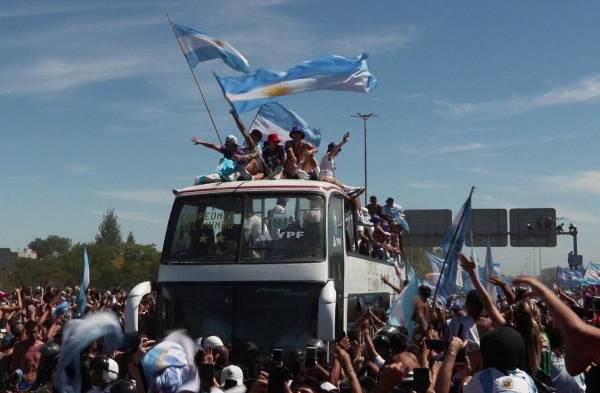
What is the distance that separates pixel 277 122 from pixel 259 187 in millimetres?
5578

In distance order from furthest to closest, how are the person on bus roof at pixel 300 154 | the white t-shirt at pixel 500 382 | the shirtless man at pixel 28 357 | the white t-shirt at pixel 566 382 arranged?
the person on bus roof at pixel 300 154 < the shirtless man at pixel 28 357 < the white t-shirt at pixel 566 382 < the white t-shirt at pixel 500 382

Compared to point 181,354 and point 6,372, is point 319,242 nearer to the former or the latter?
point 6,372

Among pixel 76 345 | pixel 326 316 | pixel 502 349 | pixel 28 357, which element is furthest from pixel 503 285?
pixel 28 357

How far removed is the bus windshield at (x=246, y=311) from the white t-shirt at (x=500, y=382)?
669 cm

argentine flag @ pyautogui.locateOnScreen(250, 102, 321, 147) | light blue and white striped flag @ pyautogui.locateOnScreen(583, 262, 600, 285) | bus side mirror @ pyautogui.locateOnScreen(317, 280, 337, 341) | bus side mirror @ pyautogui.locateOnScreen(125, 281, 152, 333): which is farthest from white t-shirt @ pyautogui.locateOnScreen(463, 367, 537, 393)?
light blue and white striped flag @ pyautogui.locateOnScreen(583, 262, 600, 285)

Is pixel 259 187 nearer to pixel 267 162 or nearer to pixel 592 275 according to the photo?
pixel 267 162

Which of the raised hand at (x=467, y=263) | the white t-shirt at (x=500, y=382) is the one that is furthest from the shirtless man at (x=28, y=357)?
the white t-shirt at (x=500, y=382)

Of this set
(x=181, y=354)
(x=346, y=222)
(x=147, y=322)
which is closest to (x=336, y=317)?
(x=346, y=222)

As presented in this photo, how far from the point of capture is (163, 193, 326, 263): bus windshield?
458 inches

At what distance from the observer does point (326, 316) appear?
10.9 m

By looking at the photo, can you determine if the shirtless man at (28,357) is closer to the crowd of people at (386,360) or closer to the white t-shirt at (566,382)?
the crowd of people at (386,360)

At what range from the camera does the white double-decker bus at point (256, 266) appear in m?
11.3

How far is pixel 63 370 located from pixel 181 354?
1439mm

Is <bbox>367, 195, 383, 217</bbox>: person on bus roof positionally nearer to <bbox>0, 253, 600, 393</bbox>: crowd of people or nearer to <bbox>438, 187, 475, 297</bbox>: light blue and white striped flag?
<bbox>438, 187, 475, 297</bbox>: light blue and white striped flag
